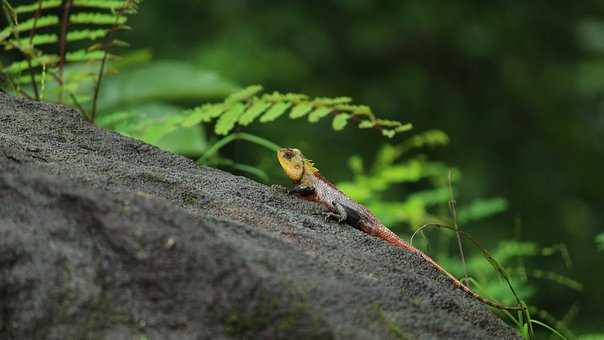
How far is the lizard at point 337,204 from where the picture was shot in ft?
10.7

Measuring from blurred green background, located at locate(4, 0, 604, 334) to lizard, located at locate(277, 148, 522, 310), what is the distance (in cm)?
427

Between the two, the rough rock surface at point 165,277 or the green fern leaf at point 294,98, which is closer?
the rough rock surface at point 165,277

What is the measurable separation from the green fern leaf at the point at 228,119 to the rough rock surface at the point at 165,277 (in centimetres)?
124

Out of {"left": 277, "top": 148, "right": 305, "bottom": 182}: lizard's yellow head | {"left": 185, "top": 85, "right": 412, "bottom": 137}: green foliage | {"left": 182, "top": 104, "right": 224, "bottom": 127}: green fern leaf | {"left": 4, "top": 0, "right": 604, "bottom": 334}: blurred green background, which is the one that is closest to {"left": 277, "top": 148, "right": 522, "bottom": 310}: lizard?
{"left": 277, "top": 148, "right": 305, "bottom": 182}: lizard's yellow head

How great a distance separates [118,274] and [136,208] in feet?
0.64

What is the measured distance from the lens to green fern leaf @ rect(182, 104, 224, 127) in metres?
3.95

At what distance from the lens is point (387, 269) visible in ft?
9.12

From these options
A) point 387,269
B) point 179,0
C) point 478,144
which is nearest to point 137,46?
point 179,0

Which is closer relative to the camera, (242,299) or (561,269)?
(242,299)

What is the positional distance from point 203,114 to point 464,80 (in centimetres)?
645

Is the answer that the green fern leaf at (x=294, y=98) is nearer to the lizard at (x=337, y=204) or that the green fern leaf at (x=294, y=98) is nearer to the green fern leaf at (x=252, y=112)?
the green fern leaf at (x=252, y=112)

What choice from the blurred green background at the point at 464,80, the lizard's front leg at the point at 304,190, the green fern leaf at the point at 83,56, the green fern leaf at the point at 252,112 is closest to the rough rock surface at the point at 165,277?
the lizard's front leg at the point at 304,190

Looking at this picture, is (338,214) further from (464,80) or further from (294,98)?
(464,80)

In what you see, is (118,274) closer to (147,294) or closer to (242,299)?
(147,294)
